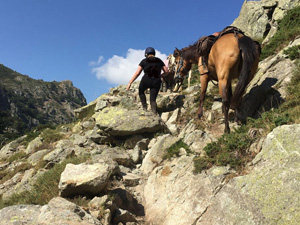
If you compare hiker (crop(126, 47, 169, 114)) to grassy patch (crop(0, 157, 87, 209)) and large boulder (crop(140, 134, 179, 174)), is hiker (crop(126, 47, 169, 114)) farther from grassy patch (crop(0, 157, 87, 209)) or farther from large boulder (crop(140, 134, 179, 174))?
grassy patch (crop(0, 157, 87, 209))

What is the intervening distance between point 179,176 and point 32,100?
541ft

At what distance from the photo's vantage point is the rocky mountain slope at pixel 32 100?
126 m

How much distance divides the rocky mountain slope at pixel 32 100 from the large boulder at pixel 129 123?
364ft

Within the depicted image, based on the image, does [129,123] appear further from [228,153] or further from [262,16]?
[262,16]

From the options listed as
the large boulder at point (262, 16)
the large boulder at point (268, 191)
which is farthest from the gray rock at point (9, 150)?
the large boulder at point (262, 16)

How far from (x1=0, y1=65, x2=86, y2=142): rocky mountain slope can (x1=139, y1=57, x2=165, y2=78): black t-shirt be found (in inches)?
4356

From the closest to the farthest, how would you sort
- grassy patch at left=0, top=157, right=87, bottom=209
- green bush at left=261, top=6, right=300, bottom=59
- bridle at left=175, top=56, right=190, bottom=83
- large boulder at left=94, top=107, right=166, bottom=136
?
grassy patch at left=0, top=157, right=87, bottom=209 < large boulder at left=94, top=107, right=166, bottom=136 < bridle at left=175, top=56, right=190, bottom=83 < green bush at left=261, top=6, right=300, bottom=59

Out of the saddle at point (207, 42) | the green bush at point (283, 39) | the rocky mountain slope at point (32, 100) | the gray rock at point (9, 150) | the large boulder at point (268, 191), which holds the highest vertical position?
the rocky mountain slope at point (32, 100)

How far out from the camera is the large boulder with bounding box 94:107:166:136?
7426 millimetres

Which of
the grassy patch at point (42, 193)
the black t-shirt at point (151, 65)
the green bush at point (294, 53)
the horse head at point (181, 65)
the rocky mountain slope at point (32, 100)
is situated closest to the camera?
the grassy patch at point (42, 193)

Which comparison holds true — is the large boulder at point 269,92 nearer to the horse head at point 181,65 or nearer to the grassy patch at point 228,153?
the grassy patch at point 228,153

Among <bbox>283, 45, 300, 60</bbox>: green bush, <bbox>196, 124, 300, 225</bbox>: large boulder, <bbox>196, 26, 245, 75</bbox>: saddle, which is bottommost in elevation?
<bbox>196, 124, 300, 225</bbox>: large boulder

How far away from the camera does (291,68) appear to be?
Answer: 6.77 m

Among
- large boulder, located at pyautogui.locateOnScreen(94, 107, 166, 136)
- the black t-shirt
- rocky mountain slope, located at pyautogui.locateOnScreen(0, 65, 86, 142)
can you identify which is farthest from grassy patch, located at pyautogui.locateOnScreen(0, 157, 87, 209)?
rocky mountain slope, located at pyautogui.locateOnScreen(0, 65, 86, 142)
